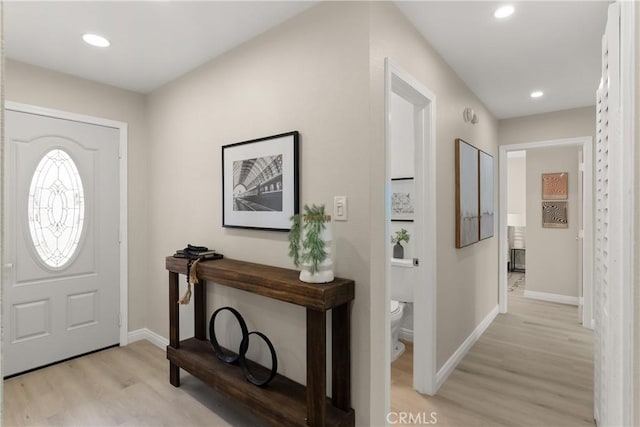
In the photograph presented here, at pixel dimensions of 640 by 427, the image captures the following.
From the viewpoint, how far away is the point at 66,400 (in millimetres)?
2385

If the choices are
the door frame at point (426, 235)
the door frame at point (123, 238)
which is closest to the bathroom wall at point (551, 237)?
the door frame at point (426, 235)

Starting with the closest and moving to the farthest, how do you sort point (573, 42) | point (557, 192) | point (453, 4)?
1. point (453, 4)
2. point (573, 42)
3. point (557, 192)

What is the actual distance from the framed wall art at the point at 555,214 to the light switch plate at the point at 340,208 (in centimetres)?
449

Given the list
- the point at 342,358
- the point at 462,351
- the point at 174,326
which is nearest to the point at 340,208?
the point at 342,358

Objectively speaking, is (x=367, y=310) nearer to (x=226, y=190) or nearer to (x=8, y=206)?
(x=226, y=190)

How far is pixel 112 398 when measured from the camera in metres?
2.40

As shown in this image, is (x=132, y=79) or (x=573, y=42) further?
(x=132, y=79)

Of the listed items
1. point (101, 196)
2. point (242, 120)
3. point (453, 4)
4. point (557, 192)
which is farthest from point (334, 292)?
point (557, 192)

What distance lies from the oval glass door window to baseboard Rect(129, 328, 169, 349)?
37.9 inches

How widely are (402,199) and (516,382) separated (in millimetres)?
1799

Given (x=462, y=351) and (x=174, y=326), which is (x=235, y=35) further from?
(x=462, y=351)

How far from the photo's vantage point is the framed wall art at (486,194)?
3459 millimetres

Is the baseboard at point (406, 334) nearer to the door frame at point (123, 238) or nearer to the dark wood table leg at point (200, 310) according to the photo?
the dark wood table leg at point (200, 310)

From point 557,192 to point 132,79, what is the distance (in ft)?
18.2
